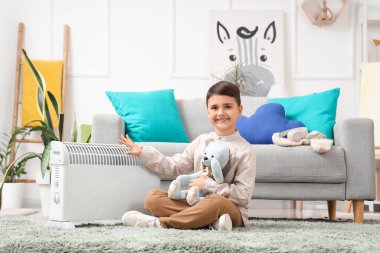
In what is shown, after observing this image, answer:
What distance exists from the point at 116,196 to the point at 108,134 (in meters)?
0.74

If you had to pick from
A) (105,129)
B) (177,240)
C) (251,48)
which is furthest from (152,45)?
(177,240)

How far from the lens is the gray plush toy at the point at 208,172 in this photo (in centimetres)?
218

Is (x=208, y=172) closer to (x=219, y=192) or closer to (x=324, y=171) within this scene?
(x=219, y=192)

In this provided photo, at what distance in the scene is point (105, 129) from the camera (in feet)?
10.2

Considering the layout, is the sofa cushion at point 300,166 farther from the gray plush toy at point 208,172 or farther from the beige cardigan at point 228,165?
the gray plush toy at point 208,172

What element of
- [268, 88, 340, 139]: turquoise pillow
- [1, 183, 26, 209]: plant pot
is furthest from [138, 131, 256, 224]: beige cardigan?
[1, 183, 26, 209]: plant pot

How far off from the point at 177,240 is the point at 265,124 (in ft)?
5.43

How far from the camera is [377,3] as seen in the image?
5.07 metres

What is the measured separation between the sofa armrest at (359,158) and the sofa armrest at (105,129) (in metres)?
1.15

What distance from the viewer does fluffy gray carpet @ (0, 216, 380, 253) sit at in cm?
163

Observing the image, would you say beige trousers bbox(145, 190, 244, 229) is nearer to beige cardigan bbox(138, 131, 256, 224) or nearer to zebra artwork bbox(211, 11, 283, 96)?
beige cardigan bbox(138, 131, 256, 224)

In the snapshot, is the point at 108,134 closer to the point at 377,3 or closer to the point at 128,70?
the point at 128,70

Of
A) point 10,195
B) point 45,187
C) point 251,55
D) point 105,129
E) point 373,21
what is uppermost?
point 373,21

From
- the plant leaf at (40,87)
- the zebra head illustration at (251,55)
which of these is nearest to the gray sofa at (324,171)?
the plant leaf at (40,87)
